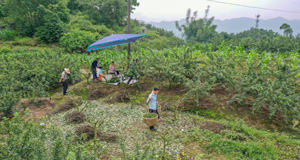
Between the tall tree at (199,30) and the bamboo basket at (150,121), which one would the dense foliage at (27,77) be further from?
the tall tree at (199,30)

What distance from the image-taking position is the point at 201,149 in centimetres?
486

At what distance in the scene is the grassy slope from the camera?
471 centimetres

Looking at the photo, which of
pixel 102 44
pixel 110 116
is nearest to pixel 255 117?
pixel 110 116

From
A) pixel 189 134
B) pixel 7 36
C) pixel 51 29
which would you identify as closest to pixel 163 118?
pixel 189 134

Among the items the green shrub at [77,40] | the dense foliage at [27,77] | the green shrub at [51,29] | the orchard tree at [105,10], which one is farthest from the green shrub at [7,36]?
the dense foliage at [27,77]

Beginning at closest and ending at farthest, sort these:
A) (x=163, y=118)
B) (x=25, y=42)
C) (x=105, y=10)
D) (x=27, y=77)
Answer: (x=163, y=118) → (x=27, y=77) → (x=25, y=42) → (x=105, y=10)

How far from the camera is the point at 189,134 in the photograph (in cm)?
552

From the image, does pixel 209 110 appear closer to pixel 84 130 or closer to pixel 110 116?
pixel 110 116

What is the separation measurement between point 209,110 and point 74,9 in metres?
36.2

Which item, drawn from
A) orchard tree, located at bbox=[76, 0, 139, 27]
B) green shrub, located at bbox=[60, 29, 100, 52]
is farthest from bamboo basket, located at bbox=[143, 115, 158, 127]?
orchard tree, located at bbox=[76, 0, 139, 27]

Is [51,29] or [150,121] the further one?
[51,29]

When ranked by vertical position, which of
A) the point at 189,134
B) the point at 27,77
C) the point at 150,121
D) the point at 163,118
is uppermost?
the point at 27,77

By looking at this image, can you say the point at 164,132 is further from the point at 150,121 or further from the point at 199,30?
the point at 199,30

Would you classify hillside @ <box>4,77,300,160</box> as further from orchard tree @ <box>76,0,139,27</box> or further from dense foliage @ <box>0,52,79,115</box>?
orchard tree @ <box>76,0,139,27</box>
